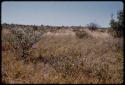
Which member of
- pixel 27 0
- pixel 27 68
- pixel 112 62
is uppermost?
pixel 27 0

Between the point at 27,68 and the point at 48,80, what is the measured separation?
59.1 inches

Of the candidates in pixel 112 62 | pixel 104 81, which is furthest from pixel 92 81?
pixel 112 62

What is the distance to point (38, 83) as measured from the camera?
638 centimetres

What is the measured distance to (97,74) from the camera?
314 inches

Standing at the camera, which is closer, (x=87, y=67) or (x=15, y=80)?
(x=15, y=80)

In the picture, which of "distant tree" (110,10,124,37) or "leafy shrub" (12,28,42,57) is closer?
"leafy shrub" (12,28,42,57)

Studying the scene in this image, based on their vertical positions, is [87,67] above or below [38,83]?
below

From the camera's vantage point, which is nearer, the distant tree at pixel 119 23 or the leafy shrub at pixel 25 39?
the leafy shrub at pixel 25 39

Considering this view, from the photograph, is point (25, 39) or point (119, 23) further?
point (119, 23)

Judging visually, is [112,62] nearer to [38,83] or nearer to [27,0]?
[38,83]

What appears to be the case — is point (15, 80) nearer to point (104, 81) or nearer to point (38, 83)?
point (38, 83)

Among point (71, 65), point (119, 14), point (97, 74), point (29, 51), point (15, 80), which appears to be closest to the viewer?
point (15, 80)

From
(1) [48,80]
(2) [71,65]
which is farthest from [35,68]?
(1) [48,80]

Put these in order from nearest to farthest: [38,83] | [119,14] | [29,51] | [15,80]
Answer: [38,83], [15,80], [29,51], [119,14]
